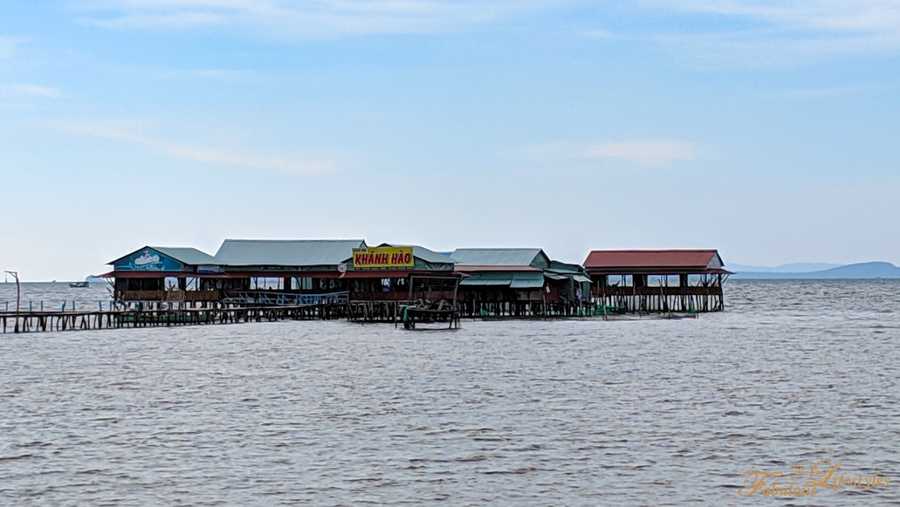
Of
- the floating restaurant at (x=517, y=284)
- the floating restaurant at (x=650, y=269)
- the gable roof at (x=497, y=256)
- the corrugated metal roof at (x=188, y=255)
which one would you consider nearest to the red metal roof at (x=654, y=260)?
the floating restaurant at (x=650, y=269)

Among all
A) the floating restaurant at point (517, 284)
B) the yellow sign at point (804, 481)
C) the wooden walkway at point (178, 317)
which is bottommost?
the yellow sign at point (804, 481)

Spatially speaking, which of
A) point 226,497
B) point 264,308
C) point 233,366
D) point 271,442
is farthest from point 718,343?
point 226,497

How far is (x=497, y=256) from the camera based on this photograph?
88.5m

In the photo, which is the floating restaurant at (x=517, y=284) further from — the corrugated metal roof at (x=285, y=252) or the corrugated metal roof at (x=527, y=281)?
the corrugated metal roof at (x=285, y=252)

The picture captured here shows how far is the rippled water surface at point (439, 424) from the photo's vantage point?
2084 centimetres

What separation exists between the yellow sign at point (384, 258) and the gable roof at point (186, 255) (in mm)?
12958

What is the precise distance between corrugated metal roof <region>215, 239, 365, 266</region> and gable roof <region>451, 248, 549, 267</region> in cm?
822

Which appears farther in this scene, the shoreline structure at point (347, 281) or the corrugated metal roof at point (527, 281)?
the corrugated metal roof at point (527, 281)

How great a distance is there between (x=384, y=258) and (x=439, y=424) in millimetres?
50203

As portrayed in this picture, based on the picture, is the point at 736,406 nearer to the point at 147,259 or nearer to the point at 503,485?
the point at 503,485

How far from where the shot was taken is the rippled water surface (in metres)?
20.8

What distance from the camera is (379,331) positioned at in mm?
69812

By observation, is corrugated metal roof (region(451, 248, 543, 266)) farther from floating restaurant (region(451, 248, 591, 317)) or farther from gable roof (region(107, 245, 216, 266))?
gable roof (region(107, 245, 216, 266))

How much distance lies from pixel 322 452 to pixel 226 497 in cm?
441
